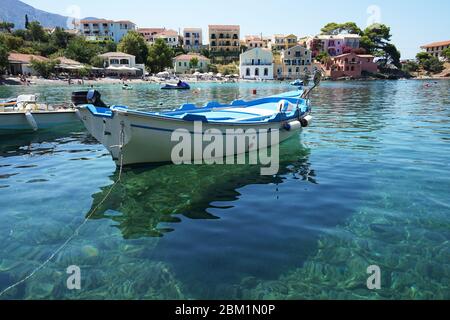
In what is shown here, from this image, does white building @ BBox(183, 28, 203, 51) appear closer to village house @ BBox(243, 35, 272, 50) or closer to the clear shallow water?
village house @ BBox(243, 35, 272, 50)

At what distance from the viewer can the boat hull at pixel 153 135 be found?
938cm

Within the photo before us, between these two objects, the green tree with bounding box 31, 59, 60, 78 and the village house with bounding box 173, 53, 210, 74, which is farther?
the village house with bounding box 173, 53, 210, 74

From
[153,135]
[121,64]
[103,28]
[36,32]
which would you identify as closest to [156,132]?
[153,135]

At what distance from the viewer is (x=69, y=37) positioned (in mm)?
109625

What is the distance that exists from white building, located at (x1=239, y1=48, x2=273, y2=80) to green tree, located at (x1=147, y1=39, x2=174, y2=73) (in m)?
23.9

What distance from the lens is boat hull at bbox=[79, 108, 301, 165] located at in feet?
30.8

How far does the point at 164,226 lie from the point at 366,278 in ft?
13.4

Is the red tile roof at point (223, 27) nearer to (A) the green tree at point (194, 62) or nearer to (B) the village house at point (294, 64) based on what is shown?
(A) the green tree at point (194, 62)

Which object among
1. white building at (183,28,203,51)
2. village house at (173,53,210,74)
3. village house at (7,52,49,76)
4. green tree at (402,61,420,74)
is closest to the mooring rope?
village house at (7,52,49,76)

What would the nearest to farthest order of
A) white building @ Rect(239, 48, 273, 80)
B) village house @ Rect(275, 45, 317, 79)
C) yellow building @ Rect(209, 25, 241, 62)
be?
white building @ Rect(239, 48, 273, 80) → village house @ Rect(275, 45, 317, 79) → yellow building @ Rect(209, 25, 241, 62)

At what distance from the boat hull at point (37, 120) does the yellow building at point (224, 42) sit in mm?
116060

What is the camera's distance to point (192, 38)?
457ft

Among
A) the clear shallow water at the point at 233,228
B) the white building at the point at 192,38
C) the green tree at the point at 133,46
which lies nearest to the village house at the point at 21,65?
the green tree at the point at 133,46
